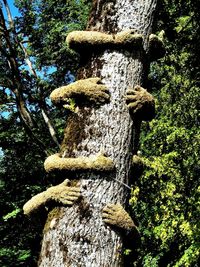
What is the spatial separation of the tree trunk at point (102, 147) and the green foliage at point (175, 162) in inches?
318

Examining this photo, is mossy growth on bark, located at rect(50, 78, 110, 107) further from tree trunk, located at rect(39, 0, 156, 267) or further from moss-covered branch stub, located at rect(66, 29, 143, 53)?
moss-covered branch stub, located at rect(66, 29, 143, 53)

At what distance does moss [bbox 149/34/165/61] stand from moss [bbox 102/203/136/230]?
103 cm

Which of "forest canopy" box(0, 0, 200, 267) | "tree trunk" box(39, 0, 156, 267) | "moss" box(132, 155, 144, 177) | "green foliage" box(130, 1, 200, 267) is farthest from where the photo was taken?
"green foliage" box(130, 1, 200, 267)

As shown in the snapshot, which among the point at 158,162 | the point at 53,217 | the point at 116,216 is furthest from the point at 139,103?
the point at 158,162

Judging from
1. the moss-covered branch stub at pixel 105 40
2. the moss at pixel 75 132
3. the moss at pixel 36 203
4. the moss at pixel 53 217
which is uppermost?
the moss-covered branch stub at pixel 105 40

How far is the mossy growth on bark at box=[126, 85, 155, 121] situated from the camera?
7.24 feet

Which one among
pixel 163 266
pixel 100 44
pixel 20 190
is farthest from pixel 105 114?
pixel 163 266

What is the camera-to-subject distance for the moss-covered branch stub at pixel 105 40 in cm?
226

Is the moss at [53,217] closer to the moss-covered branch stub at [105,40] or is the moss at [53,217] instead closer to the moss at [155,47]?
the moss-covered branch stub at [105,40]

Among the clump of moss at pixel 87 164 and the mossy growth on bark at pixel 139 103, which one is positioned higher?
the mossy growth on bark at pixel 139 103

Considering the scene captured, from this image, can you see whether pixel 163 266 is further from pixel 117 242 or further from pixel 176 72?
pixel 117 242

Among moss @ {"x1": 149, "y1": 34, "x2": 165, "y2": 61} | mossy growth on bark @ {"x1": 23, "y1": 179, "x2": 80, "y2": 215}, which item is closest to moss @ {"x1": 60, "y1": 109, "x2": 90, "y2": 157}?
mossy growth on bark @ {"x1": 23, "y1": 179, "x2": 80, "y2": 215}

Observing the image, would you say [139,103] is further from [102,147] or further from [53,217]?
[53,217]

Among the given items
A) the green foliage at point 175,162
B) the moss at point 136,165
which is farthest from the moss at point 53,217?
the green foliage at point 175,162
